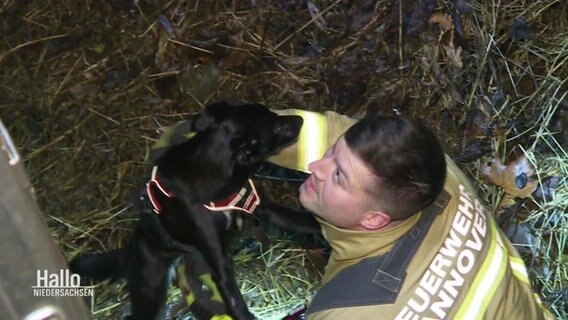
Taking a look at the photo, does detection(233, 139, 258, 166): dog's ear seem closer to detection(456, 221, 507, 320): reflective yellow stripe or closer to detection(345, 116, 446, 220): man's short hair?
detection(345, 116, 446, 220): man's short hair

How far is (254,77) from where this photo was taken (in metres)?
3.54

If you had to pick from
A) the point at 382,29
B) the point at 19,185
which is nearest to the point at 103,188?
the point at 382,29

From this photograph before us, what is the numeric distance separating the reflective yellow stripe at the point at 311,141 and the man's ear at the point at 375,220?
17.7 inches

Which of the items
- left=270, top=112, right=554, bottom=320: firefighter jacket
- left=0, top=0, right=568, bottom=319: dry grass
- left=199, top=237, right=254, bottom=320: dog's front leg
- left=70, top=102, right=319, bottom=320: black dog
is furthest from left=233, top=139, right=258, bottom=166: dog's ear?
left=0, top=0, right=568, bottom=319: dry grass

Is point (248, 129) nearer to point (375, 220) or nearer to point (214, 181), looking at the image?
point (214, 181)

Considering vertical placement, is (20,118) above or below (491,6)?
below

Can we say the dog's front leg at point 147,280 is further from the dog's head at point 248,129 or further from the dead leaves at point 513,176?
the dead leaves at point 513,176

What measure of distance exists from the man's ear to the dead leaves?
4.21 ft

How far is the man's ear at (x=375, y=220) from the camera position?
7.04 feet

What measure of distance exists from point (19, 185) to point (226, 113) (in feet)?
5.17

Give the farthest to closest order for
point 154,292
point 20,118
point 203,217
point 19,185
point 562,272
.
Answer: point 20,118, point 562,272, point 154,292, point 203,217, point 19,185

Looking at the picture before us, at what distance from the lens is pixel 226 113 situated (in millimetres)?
2596

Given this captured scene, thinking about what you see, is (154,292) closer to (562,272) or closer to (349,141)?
(349,141)

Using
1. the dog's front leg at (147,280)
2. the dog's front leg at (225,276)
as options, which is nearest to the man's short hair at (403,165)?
the dog's front leg at (225,276)
